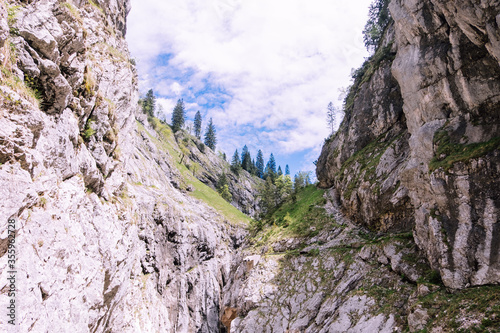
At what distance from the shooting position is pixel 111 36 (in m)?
35.5

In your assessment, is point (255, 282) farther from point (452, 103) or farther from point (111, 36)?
point (111, 36)

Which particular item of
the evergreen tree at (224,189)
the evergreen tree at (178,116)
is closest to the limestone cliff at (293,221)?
the evergreen tree at (224,189)

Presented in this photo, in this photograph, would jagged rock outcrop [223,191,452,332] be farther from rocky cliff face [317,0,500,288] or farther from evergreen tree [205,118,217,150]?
evergreen tree [205,118,217,150]

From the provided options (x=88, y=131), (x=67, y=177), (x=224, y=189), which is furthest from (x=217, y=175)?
(x=67, y=177)

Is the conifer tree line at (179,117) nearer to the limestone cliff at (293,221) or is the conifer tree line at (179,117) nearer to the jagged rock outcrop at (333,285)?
the limestone cliff at (293,221)

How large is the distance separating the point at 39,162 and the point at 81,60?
9694 mm

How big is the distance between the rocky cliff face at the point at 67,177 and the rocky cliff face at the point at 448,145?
23601mm

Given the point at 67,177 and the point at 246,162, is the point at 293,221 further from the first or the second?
the point at 246,162

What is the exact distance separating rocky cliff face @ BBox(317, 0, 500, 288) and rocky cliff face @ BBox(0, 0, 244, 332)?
77.4 ft

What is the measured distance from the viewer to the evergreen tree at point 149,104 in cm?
10175

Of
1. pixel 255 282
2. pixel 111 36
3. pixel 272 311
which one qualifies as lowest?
pixel 272 311

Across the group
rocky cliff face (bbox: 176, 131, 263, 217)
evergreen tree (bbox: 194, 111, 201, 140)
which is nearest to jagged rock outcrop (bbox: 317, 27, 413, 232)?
rocky cliff face (bbox: 176, 131, 263, 217)

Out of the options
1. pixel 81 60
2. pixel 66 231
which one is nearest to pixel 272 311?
pixel 66 231

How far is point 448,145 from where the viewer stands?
18.7 m
